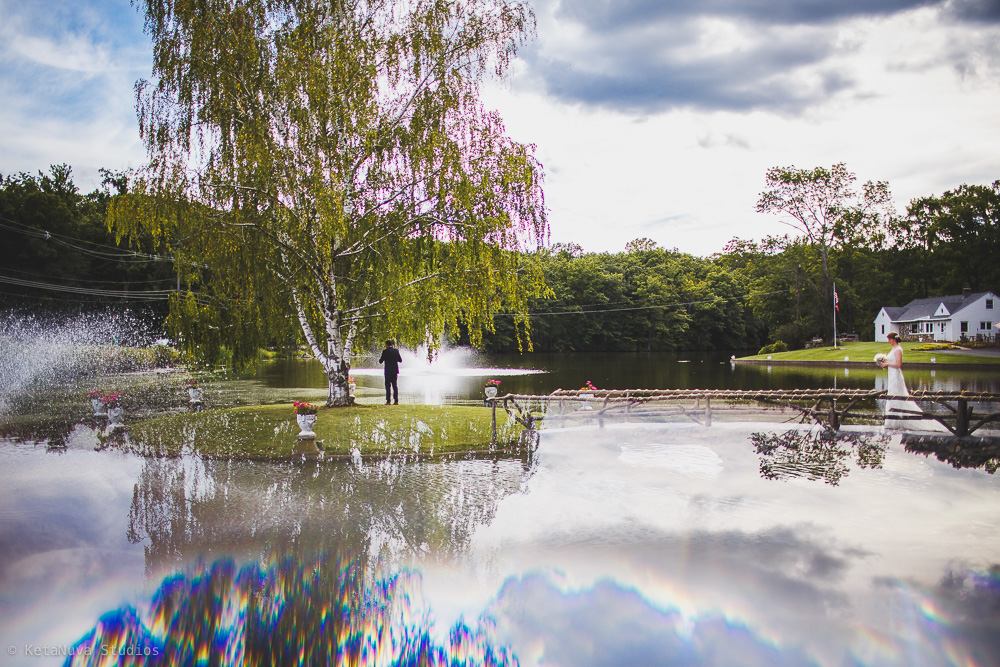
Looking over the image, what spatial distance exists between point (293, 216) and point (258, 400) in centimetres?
1179

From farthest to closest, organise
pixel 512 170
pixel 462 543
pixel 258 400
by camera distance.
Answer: pixel 258 400 → pixel 512 170 → pixel 462 543

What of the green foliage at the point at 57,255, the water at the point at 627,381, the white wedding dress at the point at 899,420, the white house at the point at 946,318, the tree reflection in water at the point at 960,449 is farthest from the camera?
the white house at the point at 946,318

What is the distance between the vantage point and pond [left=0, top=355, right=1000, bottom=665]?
193 inches

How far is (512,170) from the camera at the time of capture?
1430 centimetres

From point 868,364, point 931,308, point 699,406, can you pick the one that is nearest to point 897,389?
point 699,406

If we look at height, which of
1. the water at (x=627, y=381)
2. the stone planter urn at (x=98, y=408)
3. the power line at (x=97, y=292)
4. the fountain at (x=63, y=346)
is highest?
the power line at (x=97, y=292)

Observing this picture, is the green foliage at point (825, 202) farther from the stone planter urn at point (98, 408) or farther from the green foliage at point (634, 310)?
the stone planter urn at point (98, 408)

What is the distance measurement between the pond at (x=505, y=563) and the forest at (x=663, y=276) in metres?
6.95

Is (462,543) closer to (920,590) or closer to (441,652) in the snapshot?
(441,652)

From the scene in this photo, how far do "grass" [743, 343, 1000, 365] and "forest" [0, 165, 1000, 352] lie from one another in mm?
7884

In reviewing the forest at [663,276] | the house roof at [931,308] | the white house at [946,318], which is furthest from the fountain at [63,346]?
the house roof at [931,308]

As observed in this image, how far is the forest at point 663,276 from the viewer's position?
44781 mm

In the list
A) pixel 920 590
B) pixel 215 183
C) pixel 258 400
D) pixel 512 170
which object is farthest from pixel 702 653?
pixel 258 400

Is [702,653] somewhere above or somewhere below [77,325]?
below
